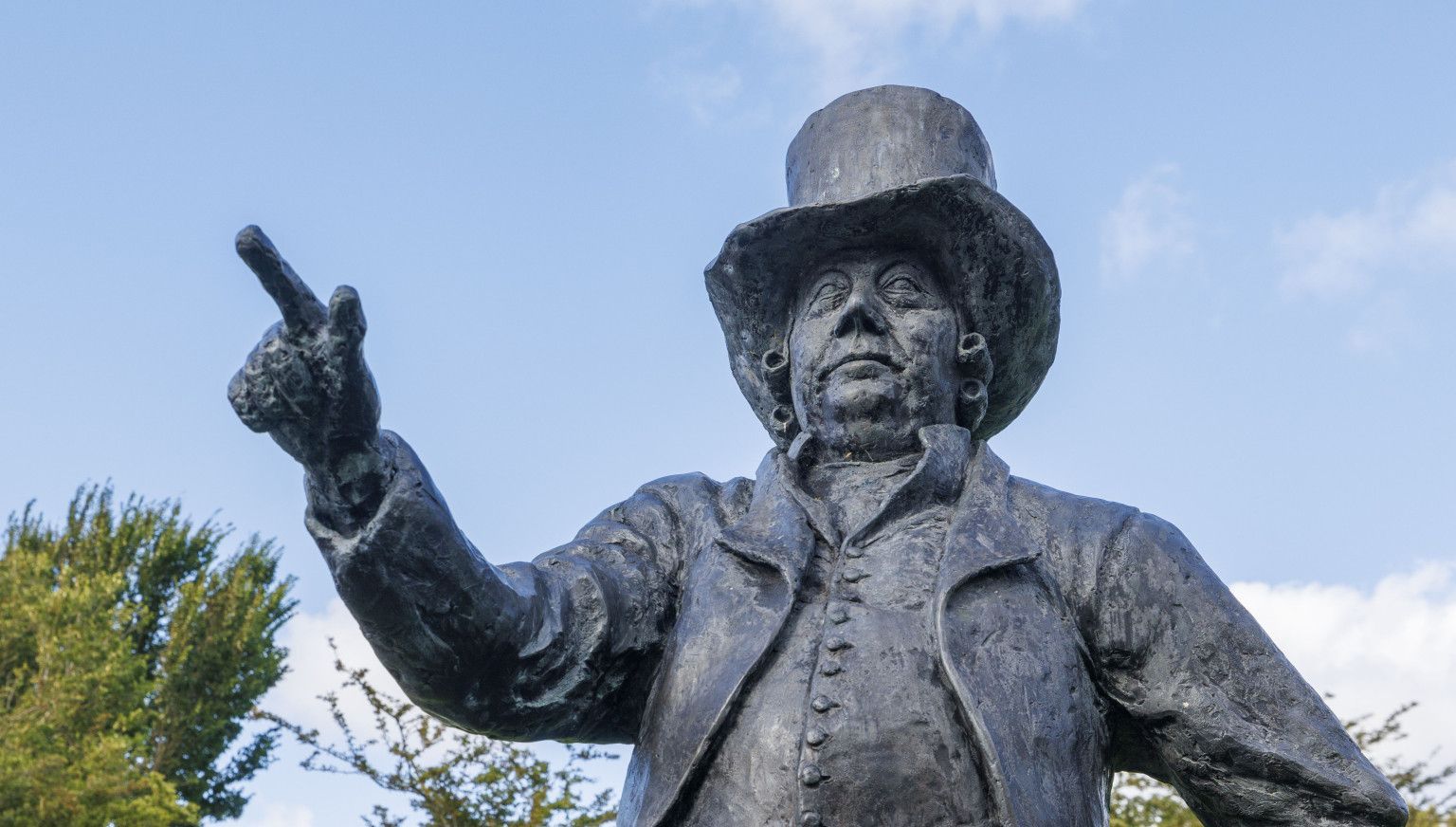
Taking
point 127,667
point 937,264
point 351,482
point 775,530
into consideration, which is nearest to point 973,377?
point 937,264

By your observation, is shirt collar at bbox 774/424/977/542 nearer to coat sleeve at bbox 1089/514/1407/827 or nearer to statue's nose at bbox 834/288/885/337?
statue's nose at bbox 834/288/885/337

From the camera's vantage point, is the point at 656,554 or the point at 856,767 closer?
the point at 856,767

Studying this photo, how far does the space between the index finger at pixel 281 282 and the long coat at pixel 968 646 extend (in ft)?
1.31

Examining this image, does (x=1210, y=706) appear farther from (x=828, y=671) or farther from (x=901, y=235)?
(x=901, y=235)

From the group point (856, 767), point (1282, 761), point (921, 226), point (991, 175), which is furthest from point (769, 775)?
point (991, 175)

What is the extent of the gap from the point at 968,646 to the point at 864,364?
2.82 feet

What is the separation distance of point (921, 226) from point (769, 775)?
1.52m

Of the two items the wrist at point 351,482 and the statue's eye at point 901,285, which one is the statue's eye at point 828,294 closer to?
the statue's eye at point 901,285

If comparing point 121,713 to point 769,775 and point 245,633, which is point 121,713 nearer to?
point 245,633

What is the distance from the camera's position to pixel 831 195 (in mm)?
4238

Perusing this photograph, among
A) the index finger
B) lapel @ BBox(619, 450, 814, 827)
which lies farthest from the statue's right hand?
lapel @ BBox(619, 450, 814, 827)

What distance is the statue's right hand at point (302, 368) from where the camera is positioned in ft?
9.33

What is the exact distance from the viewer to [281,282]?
2.84m

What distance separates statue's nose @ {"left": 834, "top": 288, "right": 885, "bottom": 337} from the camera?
156 inches
